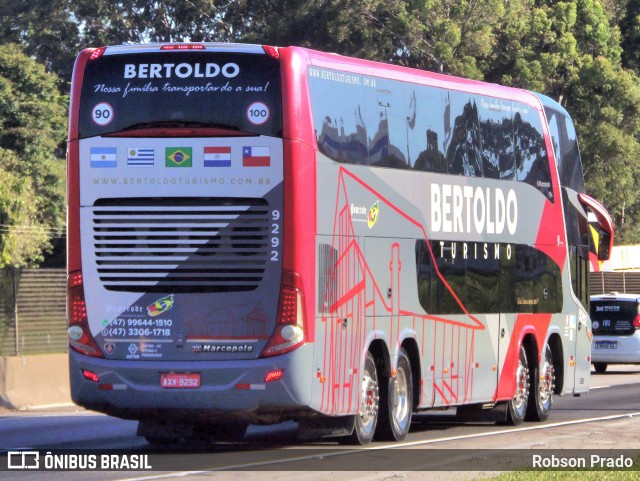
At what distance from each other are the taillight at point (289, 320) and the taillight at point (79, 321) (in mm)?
1763

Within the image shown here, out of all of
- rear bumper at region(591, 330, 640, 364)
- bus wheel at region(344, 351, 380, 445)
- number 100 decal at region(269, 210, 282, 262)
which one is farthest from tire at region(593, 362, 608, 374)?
number 100 decal at region(269, 210, 282, 262)

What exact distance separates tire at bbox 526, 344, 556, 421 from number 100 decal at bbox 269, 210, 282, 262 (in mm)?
6764

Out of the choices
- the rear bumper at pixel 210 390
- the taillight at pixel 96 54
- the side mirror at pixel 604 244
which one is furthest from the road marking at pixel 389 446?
the taillight at pixel 96 54

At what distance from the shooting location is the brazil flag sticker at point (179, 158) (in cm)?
1339

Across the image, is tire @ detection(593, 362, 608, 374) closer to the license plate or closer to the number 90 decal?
the license plate

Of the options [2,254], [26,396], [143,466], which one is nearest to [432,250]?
[143,466]

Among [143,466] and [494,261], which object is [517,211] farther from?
[143,466]

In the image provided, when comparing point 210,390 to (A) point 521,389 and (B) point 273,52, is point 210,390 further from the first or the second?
(A) point 521,389

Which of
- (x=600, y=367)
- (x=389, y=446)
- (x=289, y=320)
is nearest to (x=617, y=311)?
(x=600, y=367)

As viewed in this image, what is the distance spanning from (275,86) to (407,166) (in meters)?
2.55

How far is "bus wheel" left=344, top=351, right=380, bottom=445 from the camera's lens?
1442cm

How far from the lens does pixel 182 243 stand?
1334cm

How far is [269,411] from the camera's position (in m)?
13.1

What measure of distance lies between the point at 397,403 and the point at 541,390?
4.24m
